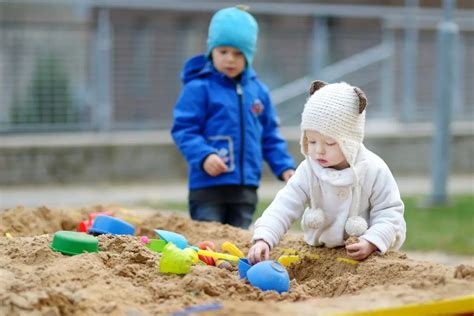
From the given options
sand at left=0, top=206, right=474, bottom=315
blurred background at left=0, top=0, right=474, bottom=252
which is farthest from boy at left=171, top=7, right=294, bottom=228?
blurred background at left=0, top=0, right=474, bottom=252

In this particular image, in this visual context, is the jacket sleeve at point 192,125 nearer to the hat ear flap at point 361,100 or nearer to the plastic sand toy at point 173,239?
the plastic sand toy at point 173,239

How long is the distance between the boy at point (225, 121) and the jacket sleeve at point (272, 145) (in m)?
0.06

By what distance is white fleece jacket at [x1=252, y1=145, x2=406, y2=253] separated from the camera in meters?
3.96

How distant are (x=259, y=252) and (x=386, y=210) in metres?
0.53

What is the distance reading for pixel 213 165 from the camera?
5363 mm

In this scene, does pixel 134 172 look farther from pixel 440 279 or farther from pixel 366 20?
pixel 440 279

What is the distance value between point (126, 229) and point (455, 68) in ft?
32.0

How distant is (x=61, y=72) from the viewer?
11.7 meters

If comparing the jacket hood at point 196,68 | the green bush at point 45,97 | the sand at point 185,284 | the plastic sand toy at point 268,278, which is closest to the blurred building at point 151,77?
the green bush at point 45,97

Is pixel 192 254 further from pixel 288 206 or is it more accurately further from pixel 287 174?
pixel 287 174

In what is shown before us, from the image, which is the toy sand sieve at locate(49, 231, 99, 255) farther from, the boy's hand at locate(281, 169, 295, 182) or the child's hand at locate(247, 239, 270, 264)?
the boy's hand at locate(281, 169, 295, 182)

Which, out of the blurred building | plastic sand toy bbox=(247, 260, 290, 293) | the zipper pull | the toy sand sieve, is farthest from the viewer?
the blurred building

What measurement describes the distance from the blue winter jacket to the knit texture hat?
4.91ft

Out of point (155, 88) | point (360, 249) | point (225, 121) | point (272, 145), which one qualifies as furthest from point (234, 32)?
point (155, 88)
